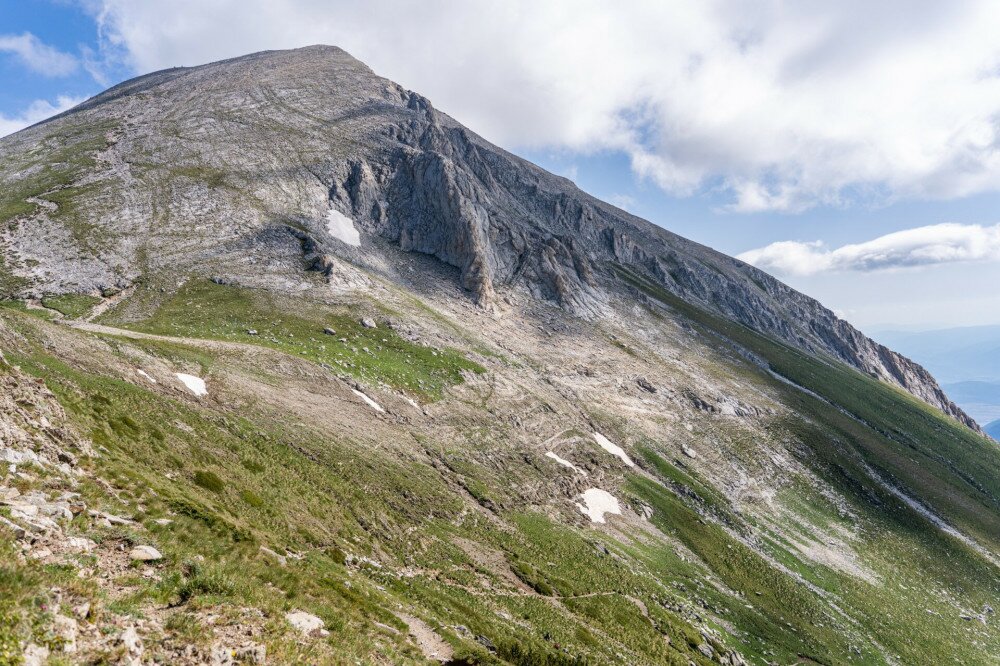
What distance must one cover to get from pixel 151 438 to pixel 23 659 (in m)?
20.4

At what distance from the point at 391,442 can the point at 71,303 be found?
54064mm

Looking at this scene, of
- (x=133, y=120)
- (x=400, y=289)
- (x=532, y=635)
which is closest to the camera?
(x=532, y=635)

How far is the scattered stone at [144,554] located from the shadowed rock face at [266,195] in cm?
7249

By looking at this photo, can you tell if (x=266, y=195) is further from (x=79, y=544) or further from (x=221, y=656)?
(x=221, y=656)

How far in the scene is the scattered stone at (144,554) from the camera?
41.3 ft

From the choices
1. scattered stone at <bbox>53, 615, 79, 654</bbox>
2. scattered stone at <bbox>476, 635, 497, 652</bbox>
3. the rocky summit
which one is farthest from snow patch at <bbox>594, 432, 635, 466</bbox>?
scattered stone at <bbox>53, 615, 79, 654</bbox>

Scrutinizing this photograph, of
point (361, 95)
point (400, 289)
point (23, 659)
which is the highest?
point (361, 95)

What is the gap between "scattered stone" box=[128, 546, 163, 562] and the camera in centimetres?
1259

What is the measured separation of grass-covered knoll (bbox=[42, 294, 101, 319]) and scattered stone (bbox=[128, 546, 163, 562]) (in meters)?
65.0

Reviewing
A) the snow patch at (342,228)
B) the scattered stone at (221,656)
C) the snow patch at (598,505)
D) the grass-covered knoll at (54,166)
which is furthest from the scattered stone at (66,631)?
the snow patch at (342,228)

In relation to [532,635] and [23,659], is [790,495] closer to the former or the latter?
[532,635]

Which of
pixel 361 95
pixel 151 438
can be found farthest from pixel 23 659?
pixel 361 95

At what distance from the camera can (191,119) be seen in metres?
124

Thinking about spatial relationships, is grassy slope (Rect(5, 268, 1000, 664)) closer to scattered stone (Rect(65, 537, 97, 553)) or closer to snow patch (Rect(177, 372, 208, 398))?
scattered stone (Rect(65, 537, 97, 553))
